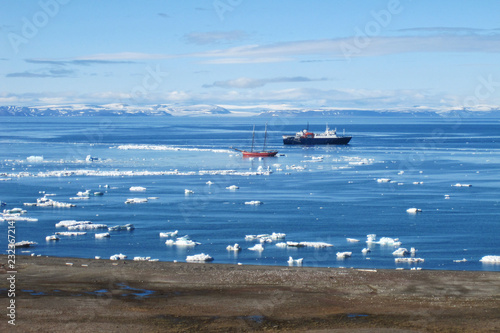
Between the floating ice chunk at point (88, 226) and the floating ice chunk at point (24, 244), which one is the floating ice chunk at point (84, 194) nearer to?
the floating ice chunk at point (88, 226)

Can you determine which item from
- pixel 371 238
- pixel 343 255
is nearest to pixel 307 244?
pixel 343 255

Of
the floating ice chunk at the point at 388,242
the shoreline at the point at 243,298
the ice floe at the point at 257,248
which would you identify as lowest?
the shoreline at the point at 243,298

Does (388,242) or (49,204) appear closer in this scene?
(388,242)

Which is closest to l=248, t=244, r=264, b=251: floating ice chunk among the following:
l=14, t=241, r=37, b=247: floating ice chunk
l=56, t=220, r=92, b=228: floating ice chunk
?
l=14, t=241, r=37, b=247: floating ice chunk

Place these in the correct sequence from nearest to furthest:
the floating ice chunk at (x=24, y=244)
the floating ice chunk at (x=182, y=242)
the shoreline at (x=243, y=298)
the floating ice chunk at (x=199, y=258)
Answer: the shoreline at (x=243, y=298) → the floating ice chunk at (x=199, y=258) → the floating ice chunk at (x=24, y=244) → the floating ice chunk at (x=182, y=242)

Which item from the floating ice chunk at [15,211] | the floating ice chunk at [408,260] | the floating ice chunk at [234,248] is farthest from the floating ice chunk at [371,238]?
the floating ice chunk at [15,211]

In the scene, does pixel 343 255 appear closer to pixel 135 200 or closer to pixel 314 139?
pixel 135 200

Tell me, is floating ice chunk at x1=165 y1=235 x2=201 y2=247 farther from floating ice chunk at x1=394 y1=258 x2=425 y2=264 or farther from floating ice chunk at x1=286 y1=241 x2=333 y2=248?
floating ice chunk at x1=394 y1=258 x2=425 y2=264

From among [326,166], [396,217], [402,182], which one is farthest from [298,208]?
[326,166]
